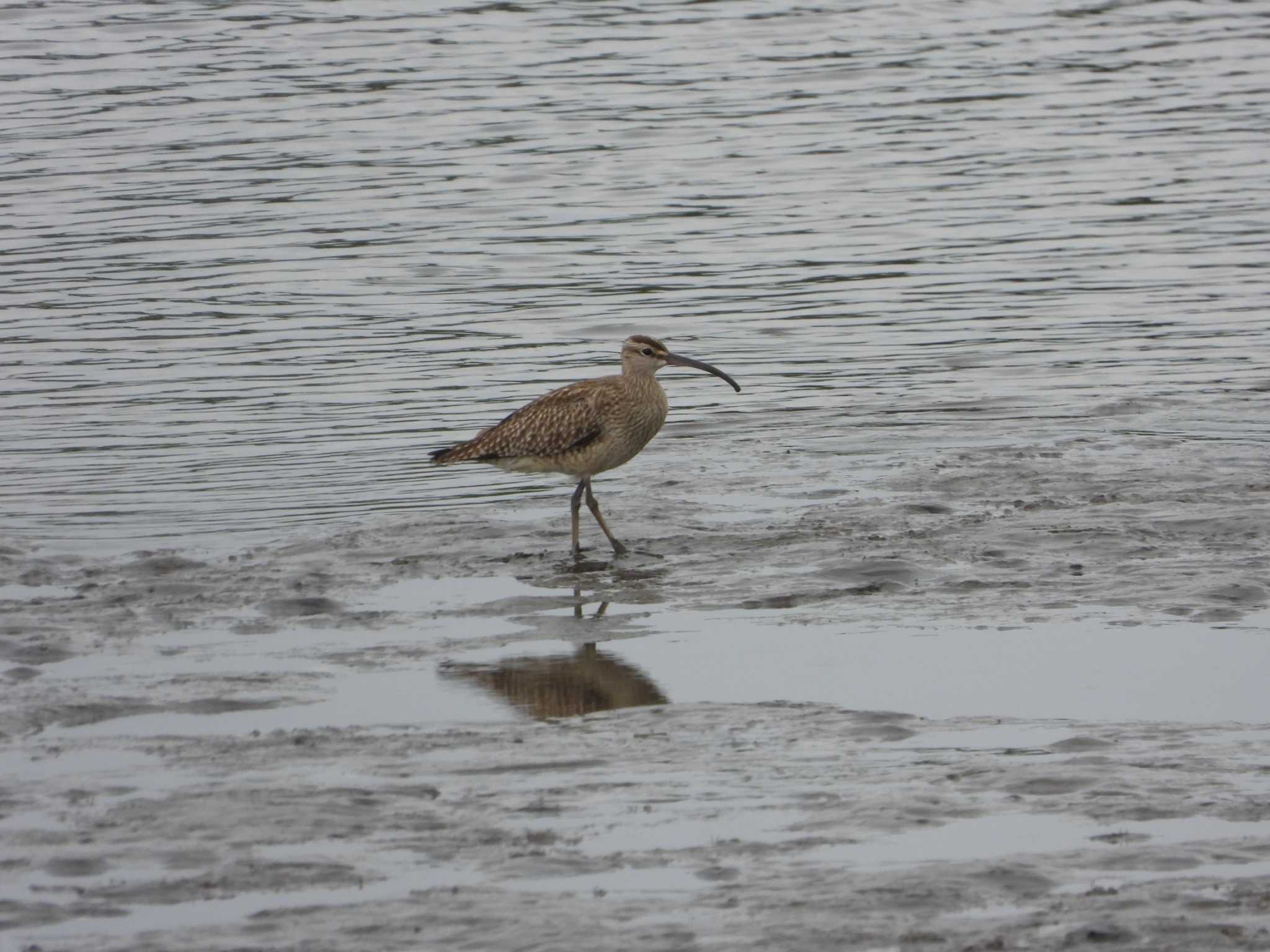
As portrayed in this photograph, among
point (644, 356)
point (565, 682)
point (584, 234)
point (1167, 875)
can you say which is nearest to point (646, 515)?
point (644, 356)

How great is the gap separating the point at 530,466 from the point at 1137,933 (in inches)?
261

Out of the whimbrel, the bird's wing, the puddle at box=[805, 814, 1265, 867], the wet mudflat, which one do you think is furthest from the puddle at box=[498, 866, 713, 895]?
the bird's wing

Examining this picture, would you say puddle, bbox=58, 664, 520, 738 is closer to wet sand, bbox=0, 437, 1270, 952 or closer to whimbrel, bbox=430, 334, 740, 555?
wet sand, bbox=0, 437, 1270, 952

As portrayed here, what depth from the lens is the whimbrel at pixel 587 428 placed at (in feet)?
39.4

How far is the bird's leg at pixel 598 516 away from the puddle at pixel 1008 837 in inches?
185

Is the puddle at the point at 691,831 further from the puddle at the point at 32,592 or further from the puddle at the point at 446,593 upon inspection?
the puddle at the point at 32,592

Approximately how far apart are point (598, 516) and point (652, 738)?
143 inches

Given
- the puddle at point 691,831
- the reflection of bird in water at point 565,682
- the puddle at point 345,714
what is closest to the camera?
the puddle at point 691,831

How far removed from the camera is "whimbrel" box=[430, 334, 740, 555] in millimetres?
12023

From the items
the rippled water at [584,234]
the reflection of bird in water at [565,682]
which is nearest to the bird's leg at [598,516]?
the rippled water at [584,234]

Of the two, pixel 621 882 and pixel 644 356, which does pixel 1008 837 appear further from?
pixel 644 356

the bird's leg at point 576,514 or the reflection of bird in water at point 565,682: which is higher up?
the reflection of bird in water at point 565,682

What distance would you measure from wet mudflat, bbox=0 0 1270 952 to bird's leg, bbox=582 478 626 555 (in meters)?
0.18

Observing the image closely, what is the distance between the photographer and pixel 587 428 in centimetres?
1202
